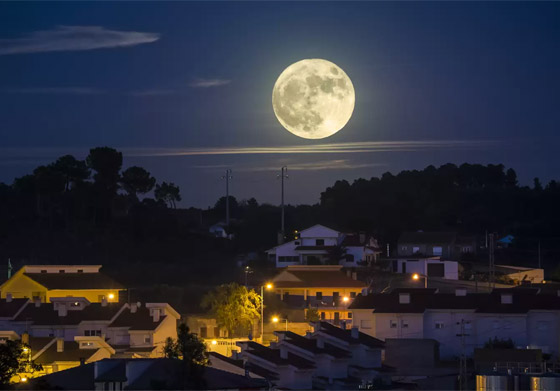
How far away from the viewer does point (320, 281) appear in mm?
58188

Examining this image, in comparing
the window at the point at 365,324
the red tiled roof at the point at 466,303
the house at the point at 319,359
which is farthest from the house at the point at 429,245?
the house at the point at 319,359

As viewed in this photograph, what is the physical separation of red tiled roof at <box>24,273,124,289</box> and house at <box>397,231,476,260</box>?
54.2 ft

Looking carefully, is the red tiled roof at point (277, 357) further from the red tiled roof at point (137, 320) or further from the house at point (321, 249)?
the house at point (321, 249)

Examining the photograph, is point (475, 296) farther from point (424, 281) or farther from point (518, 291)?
point (424, 281)

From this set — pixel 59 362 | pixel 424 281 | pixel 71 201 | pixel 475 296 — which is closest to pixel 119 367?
pixel 59 362

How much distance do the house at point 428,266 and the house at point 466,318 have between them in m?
12.4

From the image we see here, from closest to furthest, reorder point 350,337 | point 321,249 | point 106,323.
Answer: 1. point 350,337
2. point 106,323
3. point 321,249

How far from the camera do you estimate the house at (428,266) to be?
61656mm

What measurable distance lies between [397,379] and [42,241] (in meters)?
35.2

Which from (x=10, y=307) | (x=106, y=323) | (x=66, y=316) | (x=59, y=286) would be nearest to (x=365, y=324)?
(x=106, y=323)

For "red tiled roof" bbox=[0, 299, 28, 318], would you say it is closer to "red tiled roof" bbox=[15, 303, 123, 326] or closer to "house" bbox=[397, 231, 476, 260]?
"red tiled roof" bbox=[15, 303, 123, 326]

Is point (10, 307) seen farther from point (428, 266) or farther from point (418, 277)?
point (428, 266)

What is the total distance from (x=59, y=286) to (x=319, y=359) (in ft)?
59.8

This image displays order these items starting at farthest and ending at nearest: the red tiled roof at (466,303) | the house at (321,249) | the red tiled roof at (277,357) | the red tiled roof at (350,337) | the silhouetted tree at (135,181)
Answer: the silhouetted tree at (135,181) → the house at (321,249) → the red tiled roof at (466,303) → the red tiled roof at (350,337) → the red tiled roof at (277,357)
